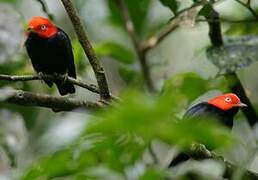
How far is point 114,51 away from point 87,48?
202 centimetres

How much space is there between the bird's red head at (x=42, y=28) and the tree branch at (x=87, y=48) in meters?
1.87

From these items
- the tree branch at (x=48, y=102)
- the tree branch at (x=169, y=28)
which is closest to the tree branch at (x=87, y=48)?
the tree branch at (x=48, y=102)

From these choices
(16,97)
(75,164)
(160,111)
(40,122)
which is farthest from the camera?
(40,122)

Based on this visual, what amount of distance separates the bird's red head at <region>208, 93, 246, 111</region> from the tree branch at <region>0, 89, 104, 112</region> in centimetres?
206

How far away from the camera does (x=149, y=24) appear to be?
6.01 metres

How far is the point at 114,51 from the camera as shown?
513 centimetres

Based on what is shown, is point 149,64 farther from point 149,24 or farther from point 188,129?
point 188,129

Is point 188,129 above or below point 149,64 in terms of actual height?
above

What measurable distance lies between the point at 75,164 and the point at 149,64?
4002 mm

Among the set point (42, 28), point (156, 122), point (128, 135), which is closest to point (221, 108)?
point (42, 28)

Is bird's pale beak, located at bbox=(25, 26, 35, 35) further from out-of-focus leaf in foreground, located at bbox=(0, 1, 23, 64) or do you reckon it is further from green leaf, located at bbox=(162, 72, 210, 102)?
green leaf, located at bbox=(162, 72, 210, 102)

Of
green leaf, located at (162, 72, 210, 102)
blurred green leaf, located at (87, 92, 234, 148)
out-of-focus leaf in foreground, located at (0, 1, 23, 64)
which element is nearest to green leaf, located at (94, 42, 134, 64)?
green leaf, located at (162, 72, 210, 102)

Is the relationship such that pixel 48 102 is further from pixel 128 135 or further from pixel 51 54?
pixel 51 54

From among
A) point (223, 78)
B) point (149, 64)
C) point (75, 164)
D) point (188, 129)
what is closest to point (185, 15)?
point (223, 78)
